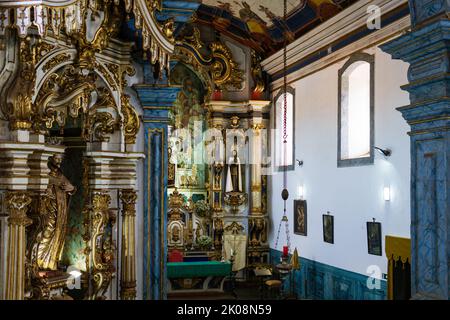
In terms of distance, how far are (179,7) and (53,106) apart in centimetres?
265

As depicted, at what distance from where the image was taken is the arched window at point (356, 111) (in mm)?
12234

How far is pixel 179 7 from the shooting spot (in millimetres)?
7902

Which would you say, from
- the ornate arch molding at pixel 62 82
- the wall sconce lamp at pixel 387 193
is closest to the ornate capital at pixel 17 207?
the ornate arch molding at pixel 62 82

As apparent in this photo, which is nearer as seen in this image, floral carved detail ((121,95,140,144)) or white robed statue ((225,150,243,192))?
floral carved detail ((121,95,140,144))

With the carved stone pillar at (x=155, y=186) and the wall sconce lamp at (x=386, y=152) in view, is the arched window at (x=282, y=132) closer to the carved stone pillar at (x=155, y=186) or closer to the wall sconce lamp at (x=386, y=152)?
the wall sconce lamp at (x=386, y=152)

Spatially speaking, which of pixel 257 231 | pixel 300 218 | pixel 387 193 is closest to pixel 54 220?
pixel 387 193

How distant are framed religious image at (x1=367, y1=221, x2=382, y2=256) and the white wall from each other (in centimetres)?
12

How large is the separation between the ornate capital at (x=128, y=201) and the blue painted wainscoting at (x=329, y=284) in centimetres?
575

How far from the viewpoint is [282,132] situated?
17.2 meters

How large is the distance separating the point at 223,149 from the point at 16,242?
42.1ft

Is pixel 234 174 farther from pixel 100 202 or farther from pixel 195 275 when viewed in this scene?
pixel 100 202

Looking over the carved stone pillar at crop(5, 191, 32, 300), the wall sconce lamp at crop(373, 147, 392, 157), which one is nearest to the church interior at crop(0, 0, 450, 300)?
the carved stone pillar at crop(5, 191, 32, 300)

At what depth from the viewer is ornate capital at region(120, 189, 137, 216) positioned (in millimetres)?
7379

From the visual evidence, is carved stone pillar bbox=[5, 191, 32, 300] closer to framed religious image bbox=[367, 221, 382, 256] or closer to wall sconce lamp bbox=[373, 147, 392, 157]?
wall sconce lamp bbox=[373, 147, 392, 157]
